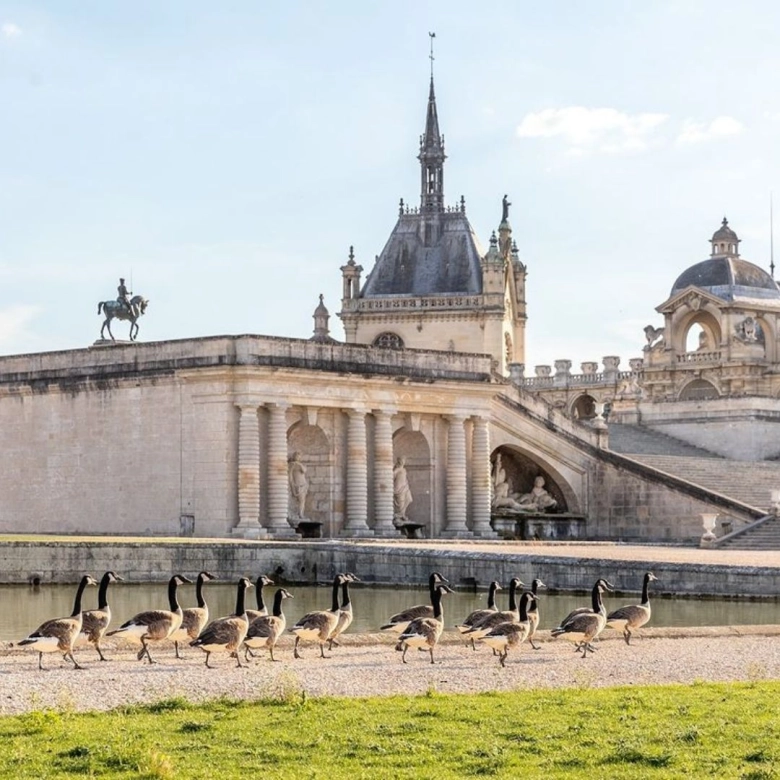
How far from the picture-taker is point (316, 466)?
54.6m

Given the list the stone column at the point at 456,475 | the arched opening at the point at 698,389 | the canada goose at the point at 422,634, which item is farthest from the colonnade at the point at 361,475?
the arched opening at the point at 698,389

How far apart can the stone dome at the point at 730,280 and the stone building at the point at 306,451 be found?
128 feet

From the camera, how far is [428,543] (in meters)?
47.4

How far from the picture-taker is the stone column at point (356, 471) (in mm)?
53875

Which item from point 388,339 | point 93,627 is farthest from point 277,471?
point 388,339

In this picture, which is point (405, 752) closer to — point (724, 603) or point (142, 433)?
point (724, 603)

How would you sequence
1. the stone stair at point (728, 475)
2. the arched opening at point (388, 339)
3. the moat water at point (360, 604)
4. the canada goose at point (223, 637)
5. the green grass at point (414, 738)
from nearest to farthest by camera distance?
the green grass at point (414, 738)
the canada goose at point (223, 637)
the moat water at point (360, 604)
the stone stair at point (728, 475)
the arched opening at point (388, 339)

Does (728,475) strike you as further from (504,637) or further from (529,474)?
(504,637)

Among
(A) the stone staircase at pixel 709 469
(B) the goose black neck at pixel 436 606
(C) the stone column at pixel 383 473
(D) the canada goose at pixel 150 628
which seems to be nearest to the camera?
(D) the canada goose at pixel 150 628

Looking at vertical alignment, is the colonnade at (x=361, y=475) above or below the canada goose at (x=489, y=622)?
above

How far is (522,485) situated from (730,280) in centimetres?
4171

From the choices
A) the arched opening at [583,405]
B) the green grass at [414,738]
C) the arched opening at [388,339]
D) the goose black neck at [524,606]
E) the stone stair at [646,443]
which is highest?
the arched opening at [388,339]

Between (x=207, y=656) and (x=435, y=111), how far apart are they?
100 meters

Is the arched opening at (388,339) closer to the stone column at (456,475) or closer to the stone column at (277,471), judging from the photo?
the stone column at (456,475)
